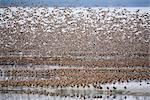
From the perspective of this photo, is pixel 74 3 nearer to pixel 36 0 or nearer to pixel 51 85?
pixel 36 0

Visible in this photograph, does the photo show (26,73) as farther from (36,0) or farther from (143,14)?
(36,0)

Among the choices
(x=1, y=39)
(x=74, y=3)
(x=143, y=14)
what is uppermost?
(x=74, y=3)

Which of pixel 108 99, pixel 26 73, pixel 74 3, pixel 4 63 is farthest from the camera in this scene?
pixel 74 3

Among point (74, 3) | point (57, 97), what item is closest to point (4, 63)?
point (57, 97)

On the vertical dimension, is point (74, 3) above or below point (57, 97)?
above

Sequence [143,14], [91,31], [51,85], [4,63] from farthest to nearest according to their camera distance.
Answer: [143,14], [91,31], [4,63], [51,85]

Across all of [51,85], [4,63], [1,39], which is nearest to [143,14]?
[1,39]

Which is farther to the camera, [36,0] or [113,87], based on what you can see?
[36,0]

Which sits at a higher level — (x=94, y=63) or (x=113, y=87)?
(x=94, y=63)

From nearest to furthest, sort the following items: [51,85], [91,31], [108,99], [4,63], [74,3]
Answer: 1. [108,99]
2. [51,85]
3. [4,63]
4. [91,31]
5. [74,3]
